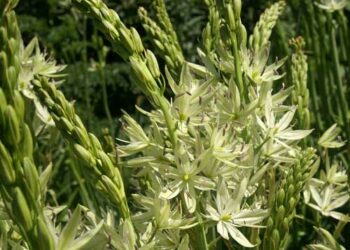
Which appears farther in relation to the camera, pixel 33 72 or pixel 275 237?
pixel 33 72

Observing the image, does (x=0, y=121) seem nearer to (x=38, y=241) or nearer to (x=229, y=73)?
(x=38, y=241)

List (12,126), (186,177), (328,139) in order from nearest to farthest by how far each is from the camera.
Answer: (12,126) < (186,177) < (328,139)

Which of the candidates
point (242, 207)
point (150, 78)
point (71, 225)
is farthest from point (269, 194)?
point (71, 225)

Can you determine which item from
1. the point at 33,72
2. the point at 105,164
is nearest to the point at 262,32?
the point at 33,72

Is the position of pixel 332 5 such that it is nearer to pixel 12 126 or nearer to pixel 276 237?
pixel 276 237

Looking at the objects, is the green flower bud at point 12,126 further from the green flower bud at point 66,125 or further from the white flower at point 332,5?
the white flower at point 332,5

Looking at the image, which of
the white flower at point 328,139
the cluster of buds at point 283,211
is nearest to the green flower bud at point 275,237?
the cluster of buds at point 283,211

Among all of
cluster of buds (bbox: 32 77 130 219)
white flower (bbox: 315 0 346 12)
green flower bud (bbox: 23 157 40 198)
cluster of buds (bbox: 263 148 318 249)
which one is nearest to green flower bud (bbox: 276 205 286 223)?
cluster of buds (bbox: 263 148 318 249)

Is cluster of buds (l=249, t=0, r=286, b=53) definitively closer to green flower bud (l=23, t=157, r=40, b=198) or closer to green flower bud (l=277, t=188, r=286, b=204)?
green flower bud (l=277, t=188, r=286, b=204)
